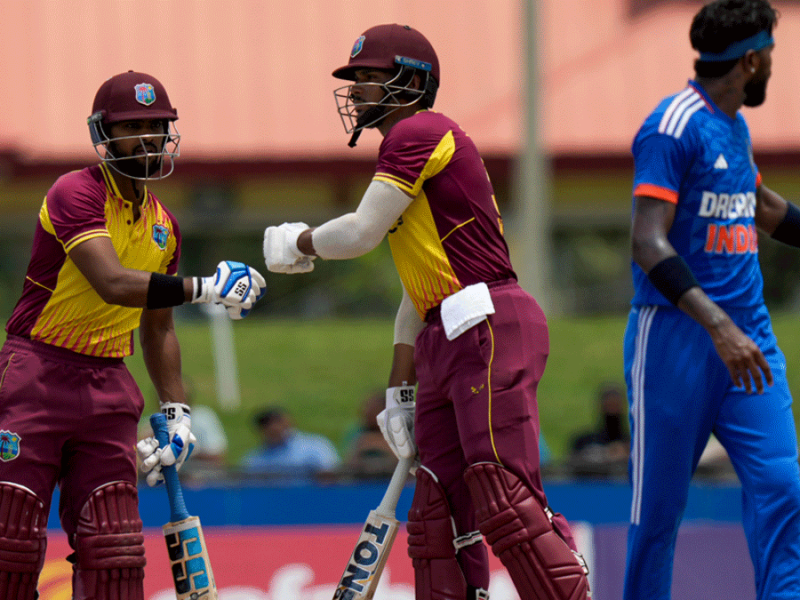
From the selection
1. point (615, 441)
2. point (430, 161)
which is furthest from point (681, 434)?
point (615, 441)

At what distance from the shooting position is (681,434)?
390 centimetres

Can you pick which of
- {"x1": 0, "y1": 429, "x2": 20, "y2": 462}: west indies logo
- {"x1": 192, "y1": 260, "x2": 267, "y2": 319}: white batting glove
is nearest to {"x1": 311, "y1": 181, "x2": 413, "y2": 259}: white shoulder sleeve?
{"x1": 192, "y1": 260, "x2": 267, "y2": 319}: white batting glove

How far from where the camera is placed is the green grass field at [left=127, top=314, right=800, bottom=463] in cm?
1173

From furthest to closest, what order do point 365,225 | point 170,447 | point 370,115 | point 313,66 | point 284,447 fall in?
1. point 313,66
2. point 284,447
3. point 170,447
4. point 370,115
5. point 365,225

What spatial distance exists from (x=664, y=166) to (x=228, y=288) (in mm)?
1560

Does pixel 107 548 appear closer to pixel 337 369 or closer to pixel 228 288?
pixel 228 288

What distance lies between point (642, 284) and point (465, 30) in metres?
13.3

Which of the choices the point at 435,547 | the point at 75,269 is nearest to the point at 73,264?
the point at 75,269

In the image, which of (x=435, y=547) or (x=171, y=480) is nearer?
(x=435, y=547)

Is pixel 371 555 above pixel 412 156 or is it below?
below

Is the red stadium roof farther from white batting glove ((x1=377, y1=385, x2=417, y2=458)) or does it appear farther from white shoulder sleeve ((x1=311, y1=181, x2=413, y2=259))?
white shoulder sleeve ((x1=311, y1=181, x2=413, y2=259))

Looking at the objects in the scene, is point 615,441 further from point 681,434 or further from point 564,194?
point 564,194

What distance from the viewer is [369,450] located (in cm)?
783

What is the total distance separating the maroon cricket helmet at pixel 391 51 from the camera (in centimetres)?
395
